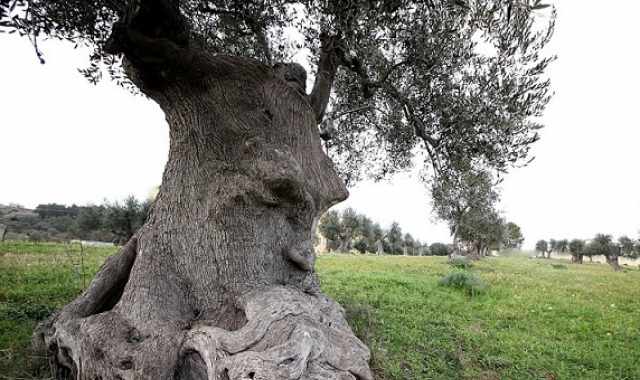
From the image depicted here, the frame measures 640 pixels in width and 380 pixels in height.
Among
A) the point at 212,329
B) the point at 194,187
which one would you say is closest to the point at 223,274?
the point at 212,329

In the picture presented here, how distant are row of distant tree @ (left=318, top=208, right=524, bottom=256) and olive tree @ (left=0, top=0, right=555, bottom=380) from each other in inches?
1436

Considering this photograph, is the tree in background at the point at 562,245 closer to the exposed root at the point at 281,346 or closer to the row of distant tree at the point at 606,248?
the row of distant tree at the point at 606,248

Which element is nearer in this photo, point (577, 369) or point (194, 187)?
point (194, 187)

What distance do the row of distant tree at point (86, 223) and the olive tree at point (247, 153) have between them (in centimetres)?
1441

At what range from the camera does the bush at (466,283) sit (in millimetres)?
11746

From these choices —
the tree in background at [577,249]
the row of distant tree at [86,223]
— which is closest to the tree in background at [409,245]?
the tree in background at [577,249]

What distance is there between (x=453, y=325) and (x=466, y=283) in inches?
185

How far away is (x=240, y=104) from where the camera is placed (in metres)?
5.11

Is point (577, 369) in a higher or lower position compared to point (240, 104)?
lower

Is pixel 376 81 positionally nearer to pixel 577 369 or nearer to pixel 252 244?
pixel 252 244

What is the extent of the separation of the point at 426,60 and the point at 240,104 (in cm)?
393

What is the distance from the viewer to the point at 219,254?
4609 millimetres

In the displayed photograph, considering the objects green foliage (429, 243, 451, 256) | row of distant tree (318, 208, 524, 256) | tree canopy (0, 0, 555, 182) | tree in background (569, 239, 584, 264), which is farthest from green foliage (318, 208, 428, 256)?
tree canopy (0, 0, 555, 182)

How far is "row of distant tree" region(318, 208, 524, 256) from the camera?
168ft
